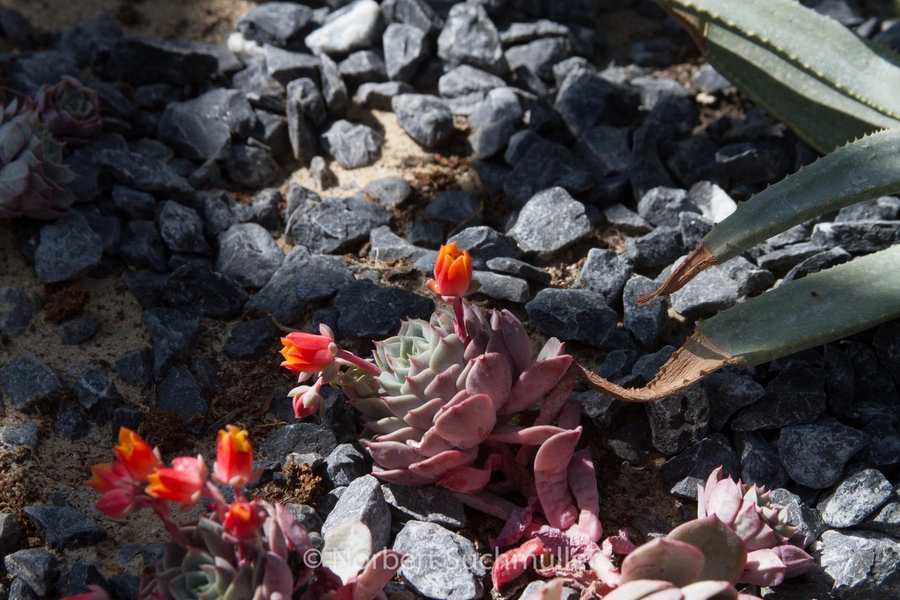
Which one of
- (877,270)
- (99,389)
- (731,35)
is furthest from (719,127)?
(99,389)

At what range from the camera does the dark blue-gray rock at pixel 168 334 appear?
8.56 ft

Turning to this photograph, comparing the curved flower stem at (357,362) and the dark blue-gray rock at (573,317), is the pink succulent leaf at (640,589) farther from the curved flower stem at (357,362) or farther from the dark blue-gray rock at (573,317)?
the dark blue-gray rock at (573,317)

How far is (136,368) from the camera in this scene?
260cm

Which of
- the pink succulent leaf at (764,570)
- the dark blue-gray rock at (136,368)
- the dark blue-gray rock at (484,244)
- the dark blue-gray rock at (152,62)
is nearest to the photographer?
the pink succulent leaf at (764,570)

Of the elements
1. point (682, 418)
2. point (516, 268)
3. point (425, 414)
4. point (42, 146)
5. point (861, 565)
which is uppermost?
point (42, 146)

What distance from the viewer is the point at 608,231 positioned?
10.3 ft

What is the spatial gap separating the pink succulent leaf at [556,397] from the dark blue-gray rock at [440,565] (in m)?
0.40

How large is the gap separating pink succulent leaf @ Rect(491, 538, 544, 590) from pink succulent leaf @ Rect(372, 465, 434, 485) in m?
0.29

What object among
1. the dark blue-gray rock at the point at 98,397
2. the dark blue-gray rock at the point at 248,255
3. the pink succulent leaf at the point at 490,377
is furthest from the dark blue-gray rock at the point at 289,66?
the pink succulent leaf at the point at 490,377

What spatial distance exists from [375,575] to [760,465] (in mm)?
1169

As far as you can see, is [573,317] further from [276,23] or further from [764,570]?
[276,23]

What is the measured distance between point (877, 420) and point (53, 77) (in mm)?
3383

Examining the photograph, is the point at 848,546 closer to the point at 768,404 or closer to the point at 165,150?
the point at 768,404

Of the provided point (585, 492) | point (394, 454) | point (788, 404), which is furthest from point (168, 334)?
point (788, 404)
